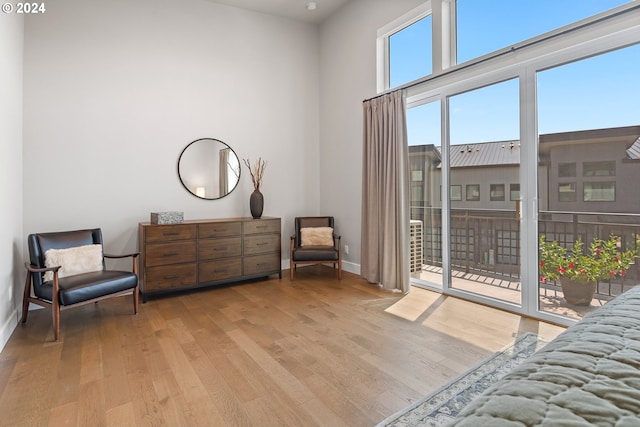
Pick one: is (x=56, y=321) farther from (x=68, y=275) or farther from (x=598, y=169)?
(x=598, y=169)

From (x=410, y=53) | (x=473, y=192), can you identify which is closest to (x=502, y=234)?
(x=473, y=192)

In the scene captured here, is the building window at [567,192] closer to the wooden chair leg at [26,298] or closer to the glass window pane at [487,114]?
the glass window pane at [487,114]

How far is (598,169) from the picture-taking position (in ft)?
9.02

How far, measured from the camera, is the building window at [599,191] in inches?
106

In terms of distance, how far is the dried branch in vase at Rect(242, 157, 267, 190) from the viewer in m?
4.87

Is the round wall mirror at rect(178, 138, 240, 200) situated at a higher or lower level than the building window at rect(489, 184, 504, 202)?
higher

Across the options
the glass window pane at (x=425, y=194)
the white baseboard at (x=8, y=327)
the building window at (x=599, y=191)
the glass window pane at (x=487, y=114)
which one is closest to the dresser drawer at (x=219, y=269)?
the white baseboard at (x=8, y=327)

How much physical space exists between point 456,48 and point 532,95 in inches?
41.6

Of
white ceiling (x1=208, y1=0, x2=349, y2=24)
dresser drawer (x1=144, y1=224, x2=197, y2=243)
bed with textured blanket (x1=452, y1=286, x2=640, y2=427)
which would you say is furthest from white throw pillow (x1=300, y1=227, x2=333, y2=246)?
bed with textured blanket (x1=452, y1=286, x2=640, y2=427)

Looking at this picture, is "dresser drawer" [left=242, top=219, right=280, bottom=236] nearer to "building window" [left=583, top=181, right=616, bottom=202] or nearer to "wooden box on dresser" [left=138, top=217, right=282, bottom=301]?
"wooden box on dresser" [left=138, top=217, right=282, bottom=301]

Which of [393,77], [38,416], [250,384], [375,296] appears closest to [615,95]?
[393,77]

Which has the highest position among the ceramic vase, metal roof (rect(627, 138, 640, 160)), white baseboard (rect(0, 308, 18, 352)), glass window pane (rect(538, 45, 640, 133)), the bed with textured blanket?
glass window pane (rect(538, 45, 640, 133))

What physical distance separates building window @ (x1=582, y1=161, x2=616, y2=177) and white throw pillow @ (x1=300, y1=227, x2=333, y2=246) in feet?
9.67

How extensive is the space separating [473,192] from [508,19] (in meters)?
1.69
